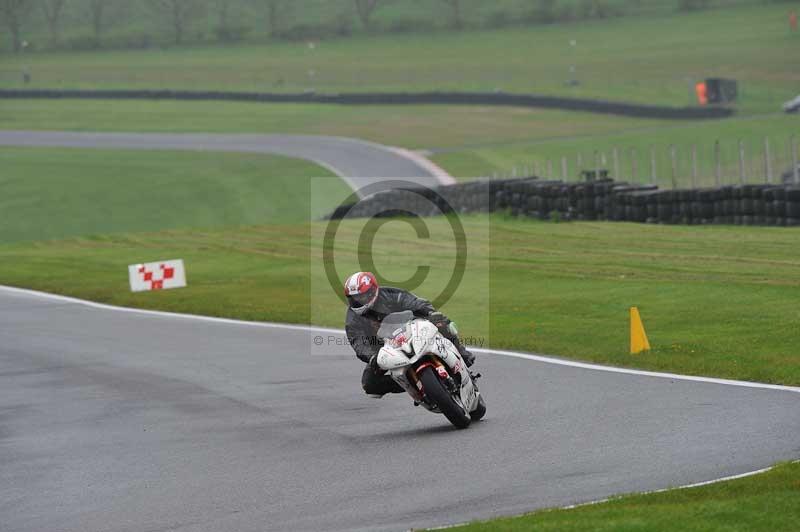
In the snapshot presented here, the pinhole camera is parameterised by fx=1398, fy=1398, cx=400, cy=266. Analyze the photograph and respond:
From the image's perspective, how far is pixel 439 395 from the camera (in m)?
11.4

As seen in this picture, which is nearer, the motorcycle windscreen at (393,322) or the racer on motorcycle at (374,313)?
the racer on motorcycle at (374,313)

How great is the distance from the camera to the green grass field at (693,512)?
7438mm

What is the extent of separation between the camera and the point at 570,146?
185 feet

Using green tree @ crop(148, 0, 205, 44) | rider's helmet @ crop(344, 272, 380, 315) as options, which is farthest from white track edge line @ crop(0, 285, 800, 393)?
green tree @ crop(148, 0, 205, 44)

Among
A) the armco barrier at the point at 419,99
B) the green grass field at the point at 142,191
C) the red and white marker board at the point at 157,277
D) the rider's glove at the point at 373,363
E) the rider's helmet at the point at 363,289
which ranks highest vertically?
the armco barrier at the point at 419,99

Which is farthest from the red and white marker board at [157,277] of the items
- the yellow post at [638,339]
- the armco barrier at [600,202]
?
the yellow post at [638,339]

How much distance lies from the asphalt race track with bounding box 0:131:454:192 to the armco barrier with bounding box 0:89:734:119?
1008 cm

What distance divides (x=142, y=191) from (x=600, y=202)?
23.2 meters

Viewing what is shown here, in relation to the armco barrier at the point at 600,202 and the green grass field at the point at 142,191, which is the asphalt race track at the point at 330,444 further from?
the green grass field at the point at 142,191

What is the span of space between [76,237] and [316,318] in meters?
21.3

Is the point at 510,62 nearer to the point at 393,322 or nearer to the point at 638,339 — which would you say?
the point at 638,339

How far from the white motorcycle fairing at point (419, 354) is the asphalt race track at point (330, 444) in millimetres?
360

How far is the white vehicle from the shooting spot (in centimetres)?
1144

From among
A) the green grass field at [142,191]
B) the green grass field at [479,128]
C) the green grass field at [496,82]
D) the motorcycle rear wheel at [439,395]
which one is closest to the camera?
the motorcycle rear wheel at [439,395]
